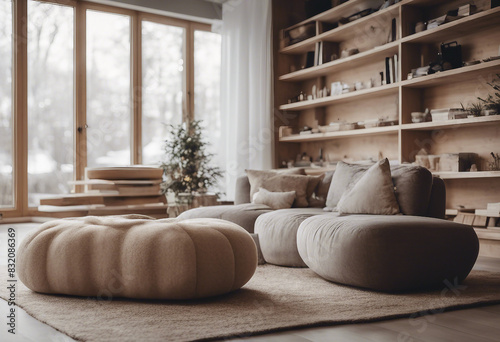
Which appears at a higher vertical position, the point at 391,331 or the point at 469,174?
the point at 469,174

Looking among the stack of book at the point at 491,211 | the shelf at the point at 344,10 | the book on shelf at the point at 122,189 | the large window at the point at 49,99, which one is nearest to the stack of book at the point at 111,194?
the book on shelf at the point at 122,189

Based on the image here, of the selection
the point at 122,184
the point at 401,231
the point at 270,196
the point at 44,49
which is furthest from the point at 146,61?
the point at 401,231

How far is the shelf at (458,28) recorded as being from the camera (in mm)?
4191

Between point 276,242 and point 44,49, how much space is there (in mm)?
4186

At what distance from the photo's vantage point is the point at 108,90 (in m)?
6.69

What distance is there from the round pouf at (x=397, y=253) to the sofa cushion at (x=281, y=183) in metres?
1.44

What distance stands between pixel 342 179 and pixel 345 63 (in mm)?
2290

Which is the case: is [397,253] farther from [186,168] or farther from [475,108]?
[186,168]

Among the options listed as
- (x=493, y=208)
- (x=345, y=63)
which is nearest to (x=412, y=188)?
(x=493, y=208)

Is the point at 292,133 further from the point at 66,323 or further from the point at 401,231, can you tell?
the point at 66,323

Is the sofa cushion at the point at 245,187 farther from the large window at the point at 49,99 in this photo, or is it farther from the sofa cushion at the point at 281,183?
the large window at the point at 49,99

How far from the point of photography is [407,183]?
127 inches

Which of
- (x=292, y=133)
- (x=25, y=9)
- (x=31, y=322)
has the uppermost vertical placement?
(x=25, y=9)

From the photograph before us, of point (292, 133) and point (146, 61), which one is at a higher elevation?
point (146, 61)
